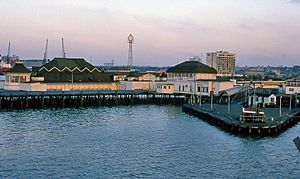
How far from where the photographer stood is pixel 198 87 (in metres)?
70.5

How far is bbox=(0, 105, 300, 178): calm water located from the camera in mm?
24266

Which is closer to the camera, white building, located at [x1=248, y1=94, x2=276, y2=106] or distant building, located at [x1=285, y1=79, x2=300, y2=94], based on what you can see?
white building, located at [x1=248, y1=94, x2=276, y2=106]

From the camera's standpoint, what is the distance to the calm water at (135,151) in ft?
79.6

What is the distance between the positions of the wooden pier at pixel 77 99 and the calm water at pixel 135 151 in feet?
45.0

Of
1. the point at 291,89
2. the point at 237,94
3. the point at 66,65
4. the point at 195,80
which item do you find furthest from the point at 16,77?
the point at 291,89

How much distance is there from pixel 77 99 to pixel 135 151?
35.2 m

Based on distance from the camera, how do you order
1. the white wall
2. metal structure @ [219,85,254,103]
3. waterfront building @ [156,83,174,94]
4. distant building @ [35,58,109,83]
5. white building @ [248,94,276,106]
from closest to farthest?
white building @ [248,94,276,106]
metal structure @ [219,85,254,103]
the white wall
waterfront building @ [156,83,174,94]
distant building @ [35,58,109,83]

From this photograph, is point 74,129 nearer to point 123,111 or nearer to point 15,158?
point 15,158

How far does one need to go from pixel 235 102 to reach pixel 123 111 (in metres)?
16.4

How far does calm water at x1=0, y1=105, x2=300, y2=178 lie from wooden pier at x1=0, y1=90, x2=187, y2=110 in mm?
13718

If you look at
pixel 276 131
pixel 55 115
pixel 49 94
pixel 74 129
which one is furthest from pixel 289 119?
pixel 49 94

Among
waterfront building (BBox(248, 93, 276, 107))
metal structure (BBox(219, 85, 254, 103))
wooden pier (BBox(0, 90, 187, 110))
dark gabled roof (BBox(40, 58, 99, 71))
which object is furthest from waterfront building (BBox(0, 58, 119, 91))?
waterfront building (BBox(248, 93, 276, 107))

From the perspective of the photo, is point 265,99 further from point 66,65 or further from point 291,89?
point 66,65

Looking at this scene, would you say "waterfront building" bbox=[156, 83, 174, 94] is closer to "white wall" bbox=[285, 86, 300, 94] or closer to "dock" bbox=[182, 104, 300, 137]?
"white wall" bbox=[285, 86, 300, 94]
